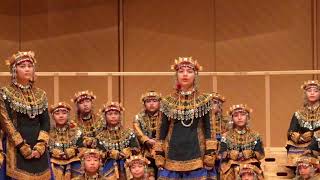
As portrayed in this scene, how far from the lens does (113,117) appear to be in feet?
23.3

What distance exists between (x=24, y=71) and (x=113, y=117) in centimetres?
169

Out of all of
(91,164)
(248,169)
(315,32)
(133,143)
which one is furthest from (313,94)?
(315,32)

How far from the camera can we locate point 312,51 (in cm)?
1021

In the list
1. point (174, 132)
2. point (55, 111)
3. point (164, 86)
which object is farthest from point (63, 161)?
point (164, 86)

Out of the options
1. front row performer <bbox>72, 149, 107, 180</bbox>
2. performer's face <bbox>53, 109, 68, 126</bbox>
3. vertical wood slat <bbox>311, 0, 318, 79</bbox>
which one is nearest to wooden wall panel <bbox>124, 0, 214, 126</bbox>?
vertical wood slat <bbox>311, 0, 318, 79</bbox>

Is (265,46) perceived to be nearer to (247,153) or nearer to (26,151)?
(247,153)

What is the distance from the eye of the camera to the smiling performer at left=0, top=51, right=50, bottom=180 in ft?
17.7

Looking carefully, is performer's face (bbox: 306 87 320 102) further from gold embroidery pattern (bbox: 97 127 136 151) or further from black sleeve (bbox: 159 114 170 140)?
black sleeve (bbox: 159 114 170 140)

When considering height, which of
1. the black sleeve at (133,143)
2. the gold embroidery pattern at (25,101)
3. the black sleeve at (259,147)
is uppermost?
the gold embroidery pattern at (25,101)

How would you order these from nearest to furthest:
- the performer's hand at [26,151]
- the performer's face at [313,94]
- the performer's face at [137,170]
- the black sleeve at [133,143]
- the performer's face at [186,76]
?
the performer's hand at [26,151], the performer's face at [186,76], the performer's face at [137,170], the black sleeve at [133,143], the performer's face at [313,94]

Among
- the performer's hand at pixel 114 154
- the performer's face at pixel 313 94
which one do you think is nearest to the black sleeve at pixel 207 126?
the performer's hand at pixel 114 154

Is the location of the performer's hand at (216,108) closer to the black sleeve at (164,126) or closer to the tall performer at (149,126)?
the tall performer at (149,126)

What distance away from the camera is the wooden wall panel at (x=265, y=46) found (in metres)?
10.2

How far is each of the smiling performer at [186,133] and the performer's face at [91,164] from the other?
0.71 m
